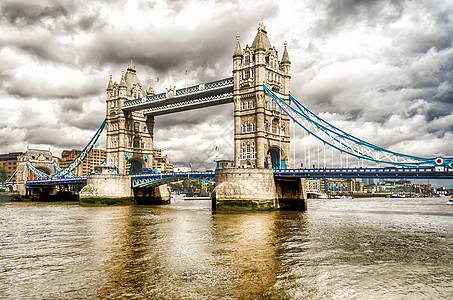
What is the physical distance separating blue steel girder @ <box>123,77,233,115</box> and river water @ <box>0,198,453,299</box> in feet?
116

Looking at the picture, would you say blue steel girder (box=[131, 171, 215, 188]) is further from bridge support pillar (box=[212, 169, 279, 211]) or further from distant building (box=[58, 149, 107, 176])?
distant building (box=[58, 149, 107, 176])

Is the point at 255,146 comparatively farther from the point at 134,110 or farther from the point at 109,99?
the point at 109,99

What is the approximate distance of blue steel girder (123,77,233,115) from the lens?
58969 millimetres

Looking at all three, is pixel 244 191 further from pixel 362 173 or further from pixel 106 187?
pixel 106 187

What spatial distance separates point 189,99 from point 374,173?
35338 mm

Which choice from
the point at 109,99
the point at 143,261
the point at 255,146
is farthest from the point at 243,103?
the point at 143,261

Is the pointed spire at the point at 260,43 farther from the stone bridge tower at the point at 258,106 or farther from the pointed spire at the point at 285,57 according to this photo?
the pointed spire at the point at 285,57

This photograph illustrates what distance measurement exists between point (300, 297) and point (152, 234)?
51.1ft

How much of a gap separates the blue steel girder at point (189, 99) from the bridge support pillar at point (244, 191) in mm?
16344

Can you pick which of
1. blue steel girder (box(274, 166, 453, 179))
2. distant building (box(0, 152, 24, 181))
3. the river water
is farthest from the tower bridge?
distant building (box(0, 152, 24, 181))

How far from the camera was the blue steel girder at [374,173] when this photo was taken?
38.3 meters

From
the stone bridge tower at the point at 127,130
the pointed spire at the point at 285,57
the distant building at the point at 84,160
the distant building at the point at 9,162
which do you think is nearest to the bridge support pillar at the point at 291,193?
the pointed spire at the point at 285,57

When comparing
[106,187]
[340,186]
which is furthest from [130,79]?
[340,186]

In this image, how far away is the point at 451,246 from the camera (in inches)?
842
